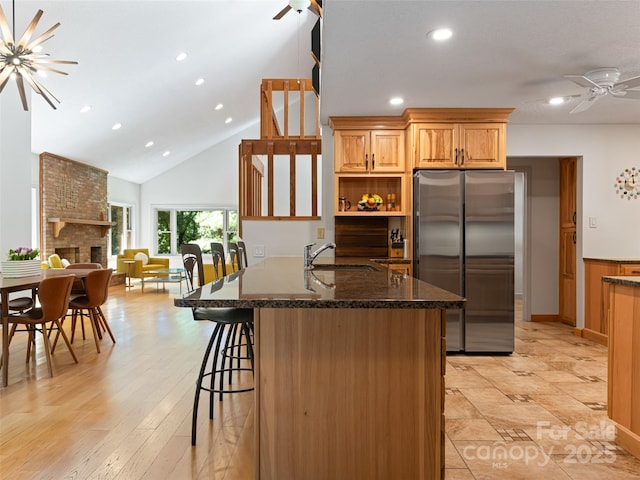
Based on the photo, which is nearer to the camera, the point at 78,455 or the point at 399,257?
the point at 78,455

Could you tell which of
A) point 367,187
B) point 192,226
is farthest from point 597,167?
point 192,226

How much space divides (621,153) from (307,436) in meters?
5.04

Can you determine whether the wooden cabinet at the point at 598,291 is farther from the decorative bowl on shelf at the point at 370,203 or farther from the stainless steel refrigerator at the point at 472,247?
the decorative bowl on shelf at the point at 370,203

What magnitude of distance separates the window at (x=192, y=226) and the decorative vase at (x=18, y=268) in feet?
26.9

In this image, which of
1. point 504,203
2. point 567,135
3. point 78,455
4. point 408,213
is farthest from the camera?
point 567,135

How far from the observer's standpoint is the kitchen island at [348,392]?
62.5 inches

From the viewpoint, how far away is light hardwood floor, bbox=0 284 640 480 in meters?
2.11

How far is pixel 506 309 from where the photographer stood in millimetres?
4254

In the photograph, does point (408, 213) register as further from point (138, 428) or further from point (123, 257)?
point (123, 257)

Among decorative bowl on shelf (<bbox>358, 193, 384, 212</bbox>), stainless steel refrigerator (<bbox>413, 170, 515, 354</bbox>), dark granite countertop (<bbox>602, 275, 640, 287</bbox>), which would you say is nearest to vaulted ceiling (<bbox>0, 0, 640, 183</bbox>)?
stainless steel refrigerator (<bbox>413, 170, 515, 354</bbox>)

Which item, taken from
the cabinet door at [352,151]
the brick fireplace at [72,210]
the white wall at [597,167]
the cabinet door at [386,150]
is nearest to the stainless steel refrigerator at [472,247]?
the cabinet door at [386,150]

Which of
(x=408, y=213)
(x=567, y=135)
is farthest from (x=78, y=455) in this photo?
(x=567, y=135)

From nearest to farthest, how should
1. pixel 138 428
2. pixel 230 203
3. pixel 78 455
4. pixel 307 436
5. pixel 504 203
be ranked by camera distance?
pixel 307 436 < pixel 78 455 < pixel 138 428 < pixel 504 203 < pixel 230 203

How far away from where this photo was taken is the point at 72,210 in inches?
345
